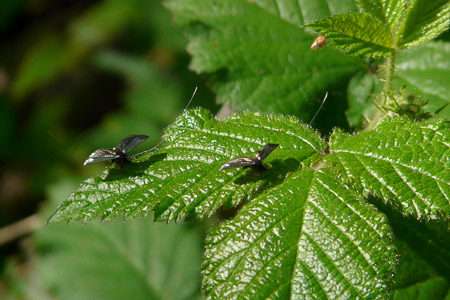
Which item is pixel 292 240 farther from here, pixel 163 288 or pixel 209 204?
pixel 163 288

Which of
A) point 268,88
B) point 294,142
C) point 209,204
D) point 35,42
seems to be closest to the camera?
point 209,204

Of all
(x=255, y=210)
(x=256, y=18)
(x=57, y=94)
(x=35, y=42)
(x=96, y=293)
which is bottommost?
(x=255, y=210)

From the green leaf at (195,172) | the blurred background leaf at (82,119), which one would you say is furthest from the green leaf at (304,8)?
the green leaf at (195,172)

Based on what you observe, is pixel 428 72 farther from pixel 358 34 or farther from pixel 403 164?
pixel 403 164

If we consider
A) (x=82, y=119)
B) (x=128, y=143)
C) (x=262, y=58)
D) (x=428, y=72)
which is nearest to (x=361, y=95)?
(x=428, y=72)

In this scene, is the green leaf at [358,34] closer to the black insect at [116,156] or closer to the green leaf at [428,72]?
the green leaf at [428,72]

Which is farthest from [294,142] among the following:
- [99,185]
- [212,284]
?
[99,185]
